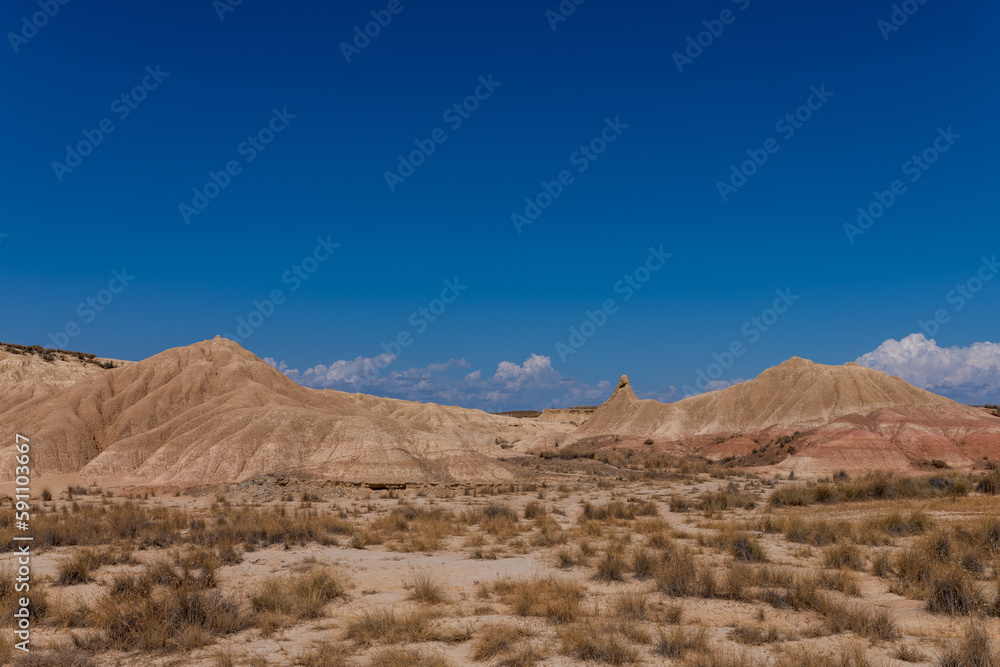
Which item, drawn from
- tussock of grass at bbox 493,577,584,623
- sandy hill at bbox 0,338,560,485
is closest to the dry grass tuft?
tussock of grass at bbox 493,577,584,623

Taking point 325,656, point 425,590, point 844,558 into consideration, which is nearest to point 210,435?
point 425,590

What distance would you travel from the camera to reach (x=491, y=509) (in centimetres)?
2366

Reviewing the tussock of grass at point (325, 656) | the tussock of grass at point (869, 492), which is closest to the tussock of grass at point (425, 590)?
the tussock of grass at point (325, 656)

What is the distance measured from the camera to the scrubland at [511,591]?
8.95 m

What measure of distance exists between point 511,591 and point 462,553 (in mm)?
4782

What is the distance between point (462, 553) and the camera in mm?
16766

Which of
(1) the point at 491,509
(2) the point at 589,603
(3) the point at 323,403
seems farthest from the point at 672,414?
(2) the point at 589,603

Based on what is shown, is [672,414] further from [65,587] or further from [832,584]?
[65,587]

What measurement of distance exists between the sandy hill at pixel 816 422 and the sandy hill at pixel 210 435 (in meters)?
26.1

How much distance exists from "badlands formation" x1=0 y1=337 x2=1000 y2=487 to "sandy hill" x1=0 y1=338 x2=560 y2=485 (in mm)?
110

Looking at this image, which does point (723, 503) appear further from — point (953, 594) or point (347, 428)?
point (347, 428)

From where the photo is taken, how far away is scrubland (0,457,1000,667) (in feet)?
29.4

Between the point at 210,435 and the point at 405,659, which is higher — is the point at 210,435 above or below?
above

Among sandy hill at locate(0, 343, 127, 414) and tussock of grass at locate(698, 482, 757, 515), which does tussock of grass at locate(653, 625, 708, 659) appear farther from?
sandy hill at locate(0, 343, 127, 414)
